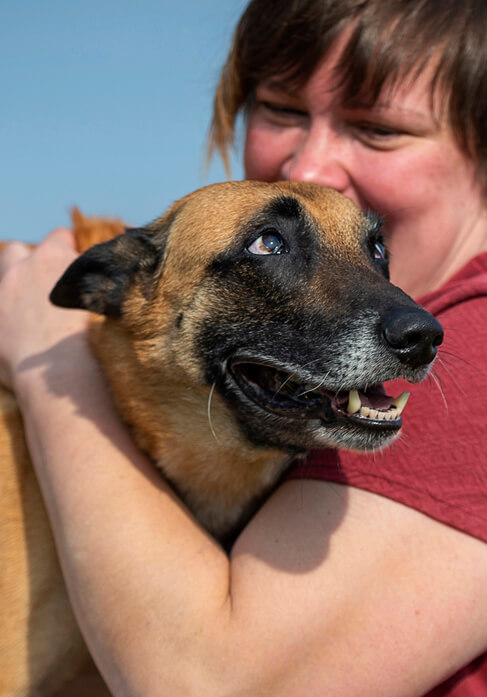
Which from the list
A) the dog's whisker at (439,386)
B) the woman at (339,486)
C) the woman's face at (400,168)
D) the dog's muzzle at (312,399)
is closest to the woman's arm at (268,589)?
the woman at (339,486)

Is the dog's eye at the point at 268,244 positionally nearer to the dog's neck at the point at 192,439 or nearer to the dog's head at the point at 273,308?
the dog's head at the point at 273,308

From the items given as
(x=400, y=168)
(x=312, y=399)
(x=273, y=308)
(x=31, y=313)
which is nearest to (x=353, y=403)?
(x=312, y=399)

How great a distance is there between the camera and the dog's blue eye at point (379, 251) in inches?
107

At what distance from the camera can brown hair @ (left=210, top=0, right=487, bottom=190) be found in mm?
2738

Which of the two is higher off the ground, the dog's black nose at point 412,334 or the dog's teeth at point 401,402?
the dog's black nose at point 412,334

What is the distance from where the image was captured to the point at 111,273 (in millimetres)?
2820

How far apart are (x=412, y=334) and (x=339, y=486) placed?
1.82ft

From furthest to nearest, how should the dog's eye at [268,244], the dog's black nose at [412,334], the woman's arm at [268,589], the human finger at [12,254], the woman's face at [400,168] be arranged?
the human finger at [12,254] < the woman's face at [400,168] < the dog's eye at [268,244] < the dog's black nose at [412,334] < the woman's arm at [268,589]

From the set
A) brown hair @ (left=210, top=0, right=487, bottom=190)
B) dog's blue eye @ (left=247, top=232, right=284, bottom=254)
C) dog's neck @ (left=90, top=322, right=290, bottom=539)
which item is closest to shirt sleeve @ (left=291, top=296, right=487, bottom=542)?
dog's neck @ (left=90, top=322, right=290, bottom=539)

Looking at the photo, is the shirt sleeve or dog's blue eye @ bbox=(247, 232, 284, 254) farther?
dog's blue eye @ bbox=(247, 232, 284, 254)

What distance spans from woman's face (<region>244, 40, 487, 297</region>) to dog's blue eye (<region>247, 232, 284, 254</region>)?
2.53ft

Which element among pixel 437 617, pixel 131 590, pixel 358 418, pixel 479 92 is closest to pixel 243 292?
pixel 358 418

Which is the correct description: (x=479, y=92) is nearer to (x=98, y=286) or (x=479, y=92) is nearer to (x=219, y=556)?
(x=98, y=286)

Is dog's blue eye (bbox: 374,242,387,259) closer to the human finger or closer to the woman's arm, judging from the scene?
the woman's arm
